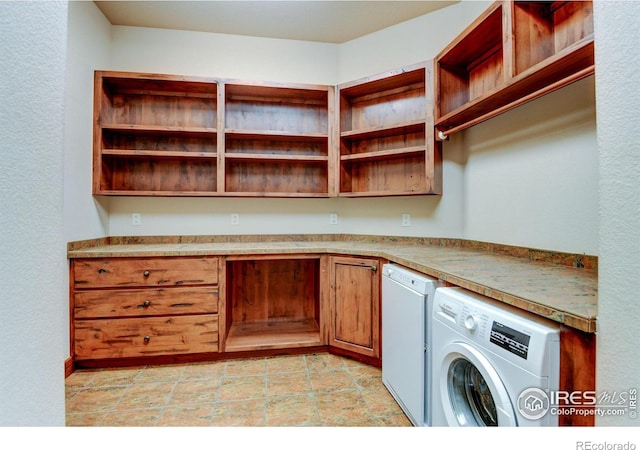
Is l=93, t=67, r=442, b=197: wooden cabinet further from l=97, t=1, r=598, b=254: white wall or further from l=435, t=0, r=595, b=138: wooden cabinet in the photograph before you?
l=435, t=0, r=595, b=138: wooden cabinet

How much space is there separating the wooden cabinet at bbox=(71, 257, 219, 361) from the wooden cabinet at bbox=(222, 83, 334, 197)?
0.88 metres

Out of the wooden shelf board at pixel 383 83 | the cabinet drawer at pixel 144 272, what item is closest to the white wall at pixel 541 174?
the wooden shelf board at pixel 383 83

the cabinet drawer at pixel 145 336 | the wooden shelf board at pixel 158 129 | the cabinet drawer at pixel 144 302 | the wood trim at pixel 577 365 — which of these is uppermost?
the wooden shelf board at pixel 158 129

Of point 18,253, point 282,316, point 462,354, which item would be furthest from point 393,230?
point 18,253

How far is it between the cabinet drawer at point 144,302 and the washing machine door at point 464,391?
5.55 ft

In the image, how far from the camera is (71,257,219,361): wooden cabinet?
2.09 metres

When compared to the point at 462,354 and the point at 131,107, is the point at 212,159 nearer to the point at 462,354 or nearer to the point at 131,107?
the point at 131,107

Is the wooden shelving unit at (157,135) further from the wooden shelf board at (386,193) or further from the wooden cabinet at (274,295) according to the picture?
the wooden shelf board at (386,193)

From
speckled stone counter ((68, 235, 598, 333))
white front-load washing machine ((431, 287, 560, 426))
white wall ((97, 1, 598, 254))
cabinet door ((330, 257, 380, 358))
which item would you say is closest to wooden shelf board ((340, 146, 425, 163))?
white wall ((97, 1, 598, 254))

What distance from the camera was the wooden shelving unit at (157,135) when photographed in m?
2.42

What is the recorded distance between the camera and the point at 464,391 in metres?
1.23

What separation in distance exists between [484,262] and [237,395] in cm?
174

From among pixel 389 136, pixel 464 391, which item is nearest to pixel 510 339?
pixel 464 391

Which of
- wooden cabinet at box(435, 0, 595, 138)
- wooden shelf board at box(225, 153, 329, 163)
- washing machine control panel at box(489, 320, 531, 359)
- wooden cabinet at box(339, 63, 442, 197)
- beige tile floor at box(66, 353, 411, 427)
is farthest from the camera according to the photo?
wooden shelf board at box(225, 153, 329, 163)
